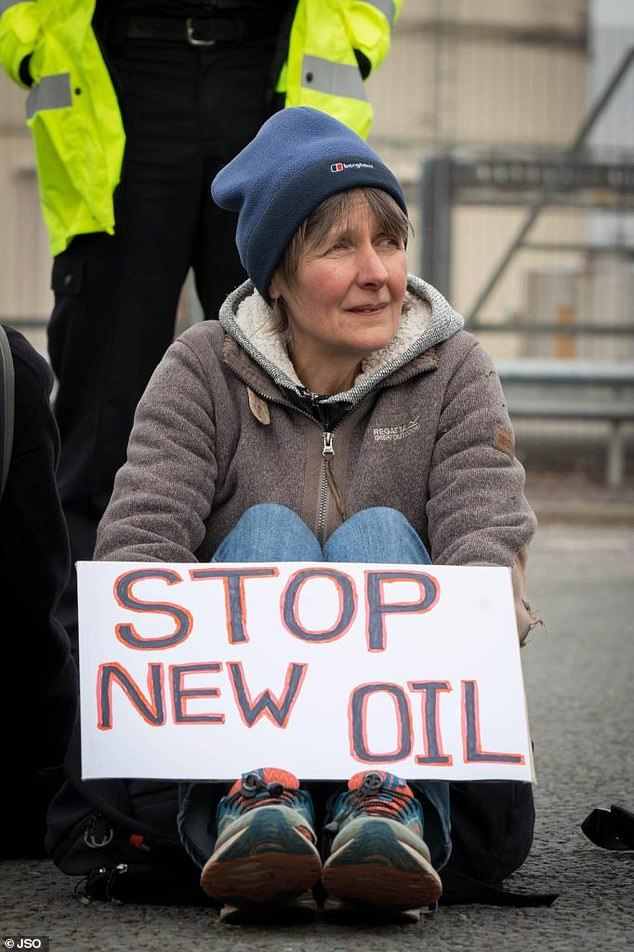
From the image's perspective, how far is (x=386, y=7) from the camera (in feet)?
Result: 13.1

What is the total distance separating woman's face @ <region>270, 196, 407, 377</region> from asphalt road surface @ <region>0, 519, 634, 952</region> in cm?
89

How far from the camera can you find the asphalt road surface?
7.93 ft

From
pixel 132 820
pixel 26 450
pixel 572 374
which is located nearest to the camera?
pixel 132 820

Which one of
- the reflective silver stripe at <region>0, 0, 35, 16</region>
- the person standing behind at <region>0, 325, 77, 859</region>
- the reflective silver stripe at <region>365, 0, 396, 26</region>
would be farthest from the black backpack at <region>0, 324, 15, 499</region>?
the reflective silver stripe at <region>365, 0, 396, 26</region>

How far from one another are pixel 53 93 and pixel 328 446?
4.40 feet

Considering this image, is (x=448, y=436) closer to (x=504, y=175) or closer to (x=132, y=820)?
(x=132, y=820)

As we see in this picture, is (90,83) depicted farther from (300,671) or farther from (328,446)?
(300,671)

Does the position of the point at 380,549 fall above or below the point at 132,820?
above

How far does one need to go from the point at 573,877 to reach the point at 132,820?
0.70 meters

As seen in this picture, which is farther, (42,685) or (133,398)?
(133,398)

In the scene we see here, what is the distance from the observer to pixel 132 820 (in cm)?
263

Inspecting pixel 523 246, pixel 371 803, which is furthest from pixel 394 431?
pixel 523 246

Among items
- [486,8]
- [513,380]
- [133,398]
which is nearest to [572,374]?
[513,380]

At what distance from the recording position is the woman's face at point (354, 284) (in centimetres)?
292
